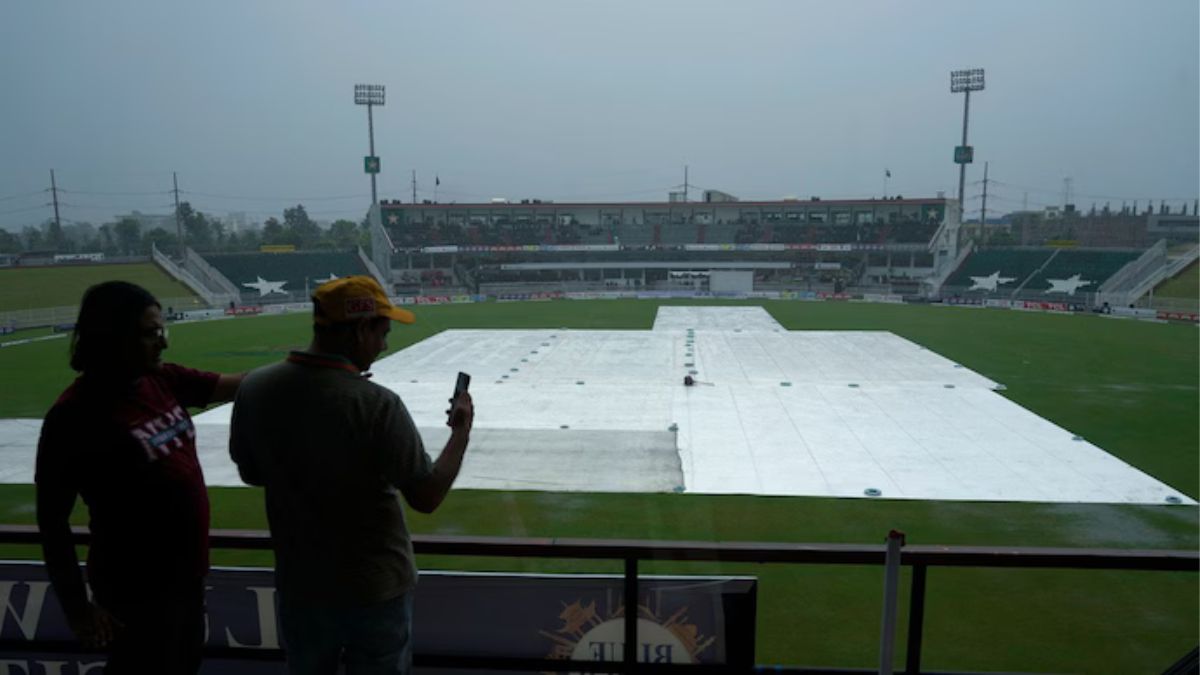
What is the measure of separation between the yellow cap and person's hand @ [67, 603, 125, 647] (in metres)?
0.75

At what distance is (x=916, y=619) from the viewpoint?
171 cm

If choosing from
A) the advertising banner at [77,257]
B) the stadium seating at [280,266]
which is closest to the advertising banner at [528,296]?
the stadium seating at [280,266]

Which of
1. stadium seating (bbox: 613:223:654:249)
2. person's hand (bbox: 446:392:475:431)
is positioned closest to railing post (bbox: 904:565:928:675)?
person's hand (bbox: 446:392:475:431)

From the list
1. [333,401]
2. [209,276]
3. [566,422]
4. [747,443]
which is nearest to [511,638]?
[333,401]

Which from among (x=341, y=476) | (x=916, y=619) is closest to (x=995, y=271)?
(x=916, y=619)

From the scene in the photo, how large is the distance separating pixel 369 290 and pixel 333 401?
245 millimetres

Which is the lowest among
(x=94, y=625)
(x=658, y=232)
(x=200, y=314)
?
(x=200, y=314)

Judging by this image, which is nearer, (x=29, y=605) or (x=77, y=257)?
(x=29, y=605)

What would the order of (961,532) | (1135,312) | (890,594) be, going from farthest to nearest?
(1135,312) < (961,532) < (890,594)

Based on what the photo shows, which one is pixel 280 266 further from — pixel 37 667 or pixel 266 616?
pixel 266 616

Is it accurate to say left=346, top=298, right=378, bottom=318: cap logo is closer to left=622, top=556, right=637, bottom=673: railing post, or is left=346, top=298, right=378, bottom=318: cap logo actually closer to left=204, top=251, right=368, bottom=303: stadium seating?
left=622, top=556, right=637, bottom=673: railing post

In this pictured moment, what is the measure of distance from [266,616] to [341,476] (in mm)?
805

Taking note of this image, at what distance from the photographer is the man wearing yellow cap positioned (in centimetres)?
133

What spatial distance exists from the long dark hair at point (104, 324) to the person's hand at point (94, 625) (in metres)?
0.48
